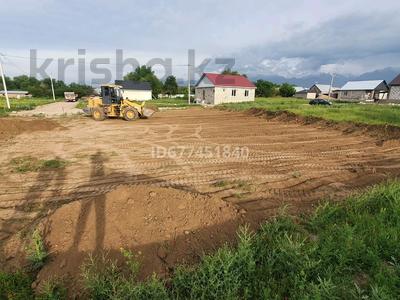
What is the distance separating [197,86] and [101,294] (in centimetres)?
4200

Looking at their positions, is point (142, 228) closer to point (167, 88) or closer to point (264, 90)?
point (264, 90)

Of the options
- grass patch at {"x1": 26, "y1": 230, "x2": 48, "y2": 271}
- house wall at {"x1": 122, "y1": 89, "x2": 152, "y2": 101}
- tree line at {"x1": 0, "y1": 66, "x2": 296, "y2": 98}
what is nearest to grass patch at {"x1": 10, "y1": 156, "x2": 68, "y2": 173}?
grass patch at {"x1": 26, "y1": 230, "x2": 48, "y2": 271}

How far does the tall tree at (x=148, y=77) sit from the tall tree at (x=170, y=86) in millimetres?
1815

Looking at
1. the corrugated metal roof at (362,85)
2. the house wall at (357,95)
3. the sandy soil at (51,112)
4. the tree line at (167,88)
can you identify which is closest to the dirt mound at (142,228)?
the sandy soil at (51,112)

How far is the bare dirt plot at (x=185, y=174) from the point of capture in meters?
4.12

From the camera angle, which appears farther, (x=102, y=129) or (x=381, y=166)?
(x=102, y=129)

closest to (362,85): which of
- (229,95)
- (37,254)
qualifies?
(229,95)

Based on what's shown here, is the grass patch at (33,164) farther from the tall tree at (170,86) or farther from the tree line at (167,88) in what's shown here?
the tall tree at (170,86)

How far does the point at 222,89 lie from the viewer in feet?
130

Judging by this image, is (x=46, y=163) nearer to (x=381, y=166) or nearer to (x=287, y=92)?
(x=381, y=166)

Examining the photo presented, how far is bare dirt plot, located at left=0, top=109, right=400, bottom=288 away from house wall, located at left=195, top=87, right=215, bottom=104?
27.5 meters

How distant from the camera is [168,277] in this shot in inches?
131

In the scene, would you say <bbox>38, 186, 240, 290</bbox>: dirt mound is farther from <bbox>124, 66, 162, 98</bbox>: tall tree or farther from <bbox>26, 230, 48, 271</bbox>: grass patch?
<bbox>124, 66, 162, 98</bbox>: tall tree

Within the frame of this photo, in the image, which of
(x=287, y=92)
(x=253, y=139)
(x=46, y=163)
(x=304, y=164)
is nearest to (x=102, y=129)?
(x=46, y=163)
